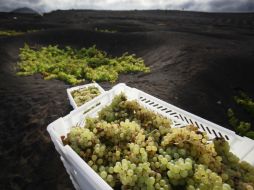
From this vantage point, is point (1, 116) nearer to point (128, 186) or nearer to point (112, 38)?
point (128, 186)

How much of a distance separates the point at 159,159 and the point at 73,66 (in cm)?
796

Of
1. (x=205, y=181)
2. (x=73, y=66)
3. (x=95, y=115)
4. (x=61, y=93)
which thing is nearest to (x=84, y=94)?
(x=61, y=93)

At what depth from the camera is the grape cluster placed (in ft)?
4.80

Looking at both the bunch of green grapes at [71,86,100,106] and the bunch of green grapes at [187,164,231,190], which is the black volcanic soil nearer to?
the bunch of green grapes at [71,86,100,106]

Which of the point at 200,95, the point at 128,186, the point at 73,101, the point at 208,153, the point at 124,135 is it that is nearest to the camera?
the point at 128,186

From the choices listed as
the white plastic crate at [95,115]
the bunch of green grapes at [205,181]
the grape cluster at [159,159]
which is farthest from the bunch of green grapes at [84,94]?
the bunch of green grapes at [205,181]

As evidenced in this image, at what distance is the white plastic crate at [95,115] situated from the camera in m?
1.43

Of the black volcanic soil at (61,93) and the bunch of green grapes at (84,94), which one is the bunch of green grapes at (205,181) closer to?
the black volcanic soil at (61,93)

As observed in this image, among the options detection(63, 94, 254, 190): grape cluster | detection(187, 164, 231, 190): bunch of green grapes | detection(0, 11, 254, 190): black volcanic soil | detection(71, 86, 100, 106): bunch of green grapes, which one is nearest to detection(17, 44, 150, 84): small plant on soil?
detection(0, 11, 254, 190): black volcanic soil

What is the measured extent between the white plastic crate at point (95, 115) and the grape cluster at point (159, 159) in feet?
0.41

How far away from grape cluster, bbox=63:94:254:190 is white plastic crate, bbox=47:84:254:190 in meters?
0.13

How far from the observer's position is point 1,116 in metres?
5.39

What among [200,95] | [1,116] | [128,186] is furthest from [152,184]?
[200,95]

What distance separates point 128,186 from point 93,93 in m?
4.28
